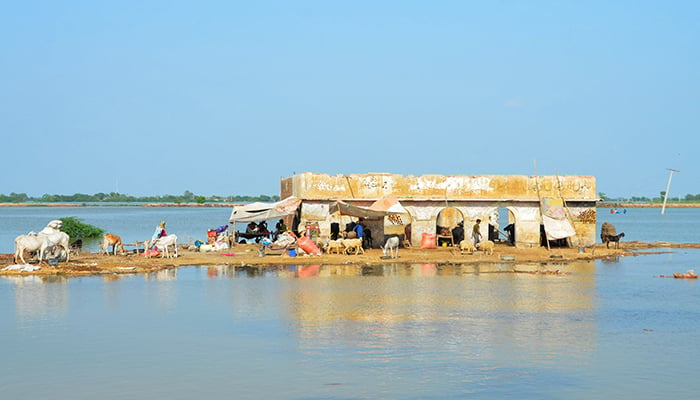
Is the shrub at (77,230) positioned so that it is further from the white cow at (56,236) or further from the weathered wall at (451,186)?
the white cow at (56,236)

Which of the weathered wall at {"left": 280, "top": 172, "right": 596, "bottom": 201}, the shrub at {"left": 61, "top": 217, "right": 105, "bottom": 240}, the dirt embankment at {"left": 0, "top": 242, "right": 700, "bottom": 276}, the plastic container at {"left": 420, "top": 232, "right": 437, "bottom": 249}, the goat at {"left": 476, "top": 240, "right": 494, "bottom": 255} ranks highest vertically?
the weathered wall at {"left": 280, "top": 172, "right": 596, "bottom": 201}

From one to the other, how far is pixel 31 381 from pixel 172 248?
19.0 meters

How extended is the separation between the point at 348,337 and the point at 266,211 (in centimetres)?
1843

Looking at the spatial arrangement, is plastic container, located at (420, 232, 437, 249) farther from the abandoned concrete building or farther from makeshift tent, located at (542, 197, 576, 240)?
makeshift tent, located at (542, 197, 576, 240)

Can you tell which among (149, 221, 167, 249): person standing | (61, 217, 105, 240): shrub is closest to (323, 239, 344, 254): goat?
(149, 221, 167, 249): person standing

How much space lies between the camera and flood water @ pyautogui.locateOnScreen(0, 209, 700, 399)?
457 inches

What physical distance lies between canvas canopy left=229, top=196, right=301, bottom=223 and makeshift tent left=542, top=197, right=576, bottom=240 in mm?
9694

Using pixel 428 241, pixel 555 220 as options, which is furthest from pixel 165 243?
pixel 555 220

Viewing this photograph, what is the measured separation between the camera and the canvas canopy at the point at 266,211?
31953 mm

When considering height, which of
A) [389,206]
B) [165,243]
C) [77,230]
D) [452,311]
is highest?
[389,206]

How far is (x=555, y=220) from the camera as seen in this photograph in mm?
32406

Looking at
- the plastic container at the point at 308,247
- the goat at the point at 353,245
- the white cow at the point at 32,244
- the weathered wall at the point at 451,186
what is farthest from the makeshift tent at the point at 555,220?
the white cow at the point at 32,244

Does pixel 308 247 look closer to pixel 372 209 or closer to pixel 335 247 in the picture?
pixel 335 247

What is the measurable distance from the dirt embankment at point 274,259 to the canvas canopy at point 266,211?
48.0 inches
